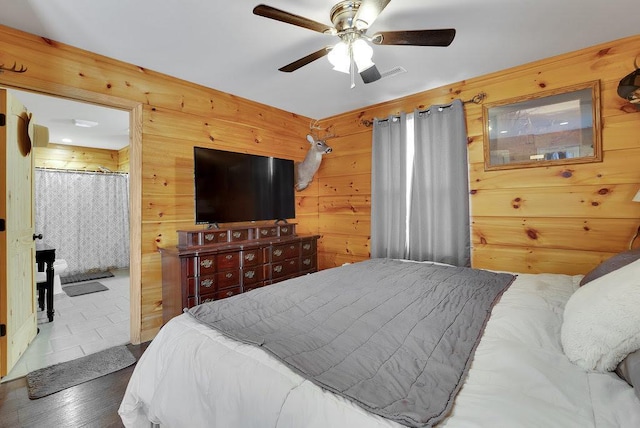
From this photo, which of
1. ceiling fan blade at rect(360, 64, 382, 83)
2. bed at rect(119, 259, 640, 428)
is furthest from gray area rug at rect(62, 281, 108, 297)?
ceiling fan blade at rect(360, 64, 382, 83)

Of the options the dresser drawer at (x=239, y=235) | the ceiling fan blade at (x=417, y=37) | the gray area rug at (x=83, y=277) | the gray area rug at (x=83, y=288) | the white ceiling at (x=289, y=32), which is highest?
the white ceiling at (x=289, y=32)

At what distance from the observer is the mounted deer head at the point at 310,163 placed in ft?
11.3

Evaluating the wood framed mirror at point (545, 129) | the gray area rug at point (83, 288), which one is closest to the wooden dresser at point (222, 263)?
the wood framed mirror at point (545, 129)

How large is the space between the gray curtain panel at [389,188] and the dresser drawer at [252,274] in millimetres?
1303

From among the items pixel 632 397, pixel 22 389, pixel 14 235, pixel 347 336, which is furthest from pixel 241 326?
pixel 14 235

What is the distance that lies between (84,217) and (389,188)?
5.31 metres

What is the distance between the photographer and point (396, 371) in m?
0.91

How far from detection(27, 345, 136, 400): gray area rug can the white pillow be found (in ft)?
8.77

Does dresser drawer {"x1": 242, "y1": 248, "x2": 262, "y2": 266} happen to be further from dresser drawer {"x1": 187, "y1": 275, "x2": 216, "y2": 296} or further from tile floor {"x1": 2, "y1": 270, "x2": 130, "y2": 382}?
tile floor {"x1": 2, "y1": 270, "x2": 130, "y2": 382}

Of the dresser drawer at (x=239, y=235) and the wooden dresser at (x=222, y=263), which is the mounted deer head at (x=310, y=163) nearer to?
the wooden dresser at (x=222, y=263)

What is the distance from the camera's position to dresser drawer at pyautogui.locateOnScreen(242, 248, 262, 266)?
266 cm

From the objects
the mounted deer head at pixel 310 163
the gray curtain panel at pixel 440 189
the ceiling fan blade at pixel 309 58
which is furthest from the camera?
the mounted deer head at pixel 310 163

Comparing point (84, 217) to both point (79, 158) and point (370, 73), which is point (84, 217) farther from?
point (370, 73)

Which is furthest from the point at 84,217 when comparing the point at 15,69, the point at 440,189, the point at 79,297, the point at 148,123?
the point at 440,189
